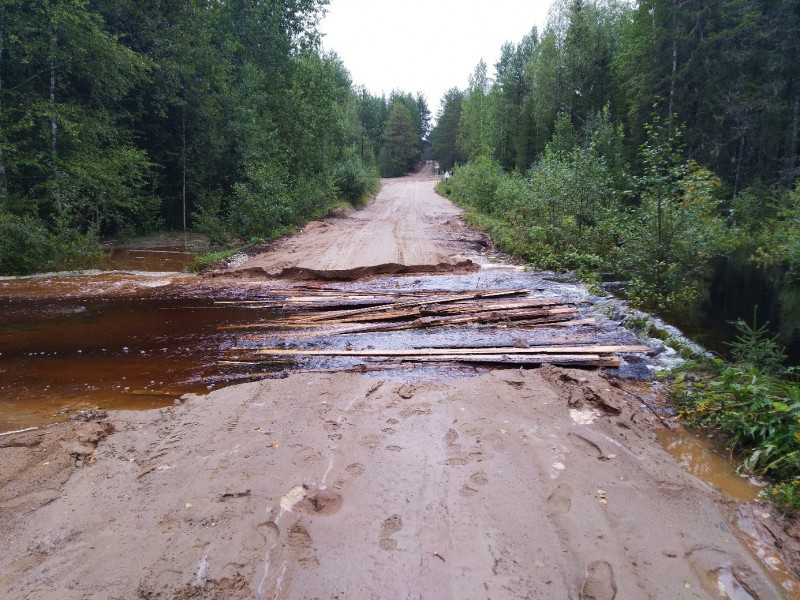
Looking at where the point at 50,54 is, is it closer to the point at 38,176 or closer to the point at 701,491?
the point at 38,176

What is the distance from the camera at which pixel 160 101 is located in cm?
1923

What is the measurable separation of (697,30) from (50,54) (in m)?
26.4

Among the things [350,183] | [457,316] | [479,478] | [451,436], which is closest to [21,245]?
[457,316]

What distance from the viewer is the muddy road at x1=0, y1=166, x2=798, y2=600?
9.21ft

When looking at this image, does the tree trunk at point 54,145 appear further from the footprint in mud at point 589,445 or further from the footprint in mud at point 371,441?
the footprint in mud at point 589,445

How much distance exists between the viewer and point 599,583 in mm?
2799

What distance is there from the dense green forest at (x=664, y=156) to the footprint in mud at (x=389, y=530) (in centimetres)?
823

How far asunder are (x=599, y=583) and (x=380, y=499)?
153 cm

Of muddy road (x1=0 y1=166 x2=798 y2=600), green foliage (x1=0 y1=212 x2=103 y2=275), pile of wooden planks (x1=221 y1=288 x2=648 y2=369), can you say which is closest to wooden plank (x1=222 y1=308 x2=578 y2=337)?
pile of wooden planks (x1=221 y1=288 x2=648 y2=369)

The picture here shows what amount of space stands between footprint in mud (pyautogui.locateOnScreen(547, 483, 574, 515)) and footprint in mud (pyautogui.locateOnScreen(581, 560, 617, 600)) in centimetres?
50

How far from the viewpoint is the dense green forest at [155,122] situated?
44.8 ft

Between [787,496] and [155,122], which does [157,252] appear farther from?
[787,496]

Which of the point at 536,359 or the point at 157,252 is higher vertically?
the point at 157,252

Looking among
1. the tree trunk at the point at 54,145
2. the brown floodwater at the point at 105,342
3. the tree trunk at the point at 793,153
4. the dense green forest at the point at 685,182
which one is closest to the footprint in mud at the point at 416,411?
the brown floodwater at the point at 105,342
